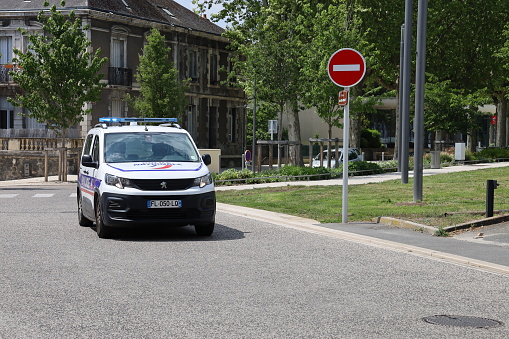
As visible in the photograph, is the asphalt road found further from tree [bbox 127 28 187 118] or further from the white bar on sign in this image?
tree [bbox 127 28 187 118]

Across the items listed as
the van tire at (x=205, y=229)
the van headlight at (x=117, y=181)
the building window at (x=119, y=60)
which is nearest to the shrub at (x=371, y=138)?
the building window at (x=119, y=60)

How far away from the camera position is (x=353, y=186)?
2852 centimetres

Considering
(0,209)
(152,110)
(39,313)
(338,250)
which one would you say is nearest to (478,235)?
(338,250)

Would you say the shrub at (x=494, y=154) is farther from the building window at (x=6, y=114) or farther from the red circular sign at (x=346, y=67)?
the red circular sign at (x=346, y=67)

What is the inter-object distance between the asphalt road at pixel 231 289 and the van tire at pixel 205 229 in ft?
0.52

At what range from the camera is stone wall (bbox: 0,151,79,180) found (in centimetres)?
4875

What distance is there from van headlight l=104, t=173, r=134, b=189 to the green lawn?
449cm

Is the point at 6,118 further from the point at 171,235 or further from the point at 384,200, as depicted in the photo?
the point at 171,235

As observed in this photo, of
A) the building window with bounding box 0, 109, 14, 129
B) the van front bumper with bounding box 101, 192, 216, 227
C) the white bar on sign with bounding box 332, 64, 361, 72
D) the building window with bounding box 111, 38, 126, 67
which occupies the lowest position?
the van front bumper with bounding box 101, 192, 216, 227

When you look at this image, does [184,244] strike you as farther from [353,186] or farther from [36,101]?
[36,101]

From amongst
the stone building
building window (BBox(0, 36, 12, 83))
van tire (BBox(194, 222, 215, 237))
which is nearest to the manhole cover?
van tire (BBox(194, 222, 215, 237))

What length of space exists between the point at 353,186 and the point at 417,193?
8188mm

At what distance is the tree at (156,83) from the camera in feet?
164

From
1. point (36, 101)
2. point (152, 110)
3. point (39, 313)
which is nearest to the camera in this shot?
point (39, 313)
